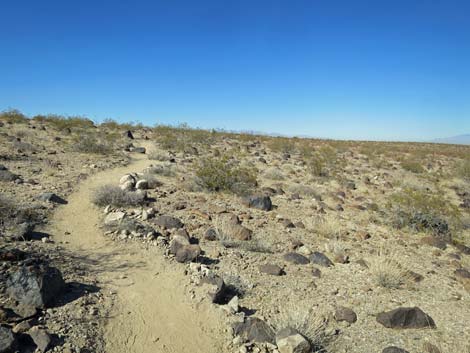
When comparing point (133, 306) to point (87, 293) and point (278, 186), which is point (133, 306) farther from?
point (278, 186)

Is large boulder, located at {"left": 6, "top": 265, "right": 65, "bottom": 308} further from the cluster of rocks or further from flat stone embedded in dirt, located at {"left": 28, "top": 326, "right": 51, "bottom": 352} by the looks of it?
flat stone embedded in dirt, located at {"left": 28, "top": 326, "right": 51, "bottom": 352}

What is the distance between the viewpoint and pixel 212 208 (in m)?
7.83

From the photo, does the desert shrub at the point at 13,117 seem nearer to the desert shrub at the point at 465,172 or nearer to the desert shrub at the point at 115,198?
the desert shrub at the point at 115,198

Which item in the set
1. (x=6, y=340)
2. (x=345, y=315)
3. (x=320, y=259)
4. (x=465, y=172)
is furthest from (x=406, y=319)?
(x=465, y=172)

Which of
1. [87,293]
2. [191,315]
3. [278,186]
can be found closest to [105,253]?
[87,293]

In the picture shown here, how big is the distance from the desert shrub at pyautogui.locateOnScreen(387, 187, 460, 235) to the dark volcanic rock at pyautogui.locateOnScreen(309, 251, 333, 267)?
3.63m

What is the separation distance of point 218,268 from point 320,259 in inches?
81.9

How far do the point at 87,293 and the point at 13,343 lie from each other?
1156 millimetres

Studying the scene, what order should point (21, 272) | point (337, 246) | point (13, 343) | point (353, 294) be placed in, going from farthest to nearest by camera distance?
point (337, 246) < point (353, 294) < point (21, 272) < point (13, 343)

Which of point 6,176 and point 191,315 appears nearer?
point 191,315

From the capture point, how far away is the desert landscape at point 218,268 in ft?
11.6

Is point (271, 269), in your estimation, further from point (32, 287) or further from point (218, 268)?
point (32, 287)

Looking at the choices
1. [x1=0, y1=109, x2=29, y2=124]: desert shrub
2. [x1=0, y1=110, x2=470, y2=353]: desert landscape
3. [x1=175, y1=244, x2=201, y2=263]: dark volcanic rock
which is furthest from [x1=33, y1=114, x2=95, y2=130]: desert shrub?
[x1=175, y1=244, x2=201, y2=263]: dark volcanic rock

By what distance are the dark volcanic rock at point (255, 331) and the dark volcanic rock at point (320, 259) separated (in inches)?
91.0
